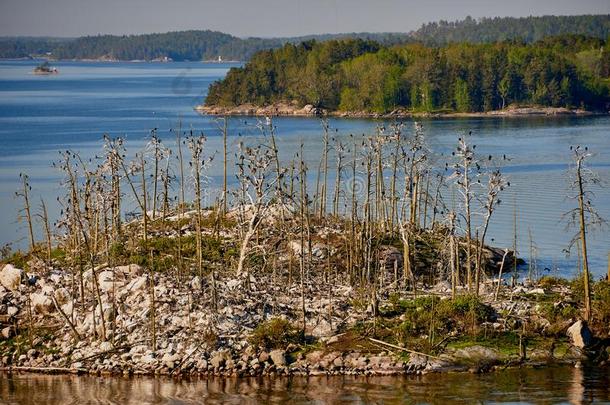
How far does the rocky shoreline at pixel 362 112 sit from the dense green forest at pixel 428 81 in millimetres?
1534

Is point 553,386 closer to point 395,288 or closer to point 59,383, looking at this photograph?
point 395,288

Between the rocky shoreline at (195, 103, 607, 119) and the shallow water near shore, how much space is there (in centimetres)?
8857

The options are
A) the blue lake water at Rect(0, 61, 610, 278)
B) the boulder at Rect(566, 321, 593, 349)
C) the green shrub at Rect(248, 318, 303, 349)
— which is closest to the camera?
the green shrub at Rect(248, 318, 303, 349)

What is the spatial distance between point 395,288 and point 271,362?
537 centimetres

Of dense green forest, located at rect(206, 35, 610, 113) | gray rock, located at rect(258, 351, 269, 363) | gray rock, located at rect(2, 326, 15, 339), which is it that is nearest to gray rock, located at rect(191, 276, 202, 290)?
gray rock, located at rect(258, 351, 269, 363)

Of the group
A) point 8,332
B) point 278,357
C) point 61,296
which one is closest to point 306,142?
point 61,296

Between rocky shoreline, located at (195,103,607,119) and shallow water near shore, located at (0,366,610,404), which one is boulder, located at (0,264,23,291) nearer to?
shallow water near shore, located at (0,366,610,404)

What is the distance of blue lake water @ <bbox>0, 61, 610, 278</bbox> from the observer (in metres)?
42.1

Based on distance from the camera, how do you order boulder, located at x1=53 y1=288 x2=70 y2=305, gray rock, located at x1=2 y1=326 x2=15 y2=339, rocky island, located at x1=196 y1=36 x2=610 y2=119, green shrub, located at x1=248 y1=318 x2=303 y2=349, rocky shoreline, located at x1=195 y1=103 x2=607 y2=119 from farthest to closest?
rocky island, located at x1=196 y1=36 x2=610 y2=119
rocky shoreline, located at x1=195 y1=103 x2=607 y2=119
boulder, located at x1=53 y1=288 x2=70 y2=305
gray rock, located at x1=2 y1=326 x2=15 y2=339
green shrub, located at x1=248 y1=318 x2=303 y2=349

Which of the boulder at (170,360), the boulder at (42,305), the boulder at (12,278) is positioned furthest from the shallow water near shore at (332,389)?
the boulder at (12,278)

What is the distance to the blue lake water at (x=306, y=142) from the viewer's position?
42.1m

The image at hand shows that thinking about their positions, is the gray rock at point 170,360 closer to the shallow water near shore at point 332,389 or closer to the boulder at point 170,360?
the boulder at point 170,360

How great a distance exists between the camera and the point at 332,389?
22.9m

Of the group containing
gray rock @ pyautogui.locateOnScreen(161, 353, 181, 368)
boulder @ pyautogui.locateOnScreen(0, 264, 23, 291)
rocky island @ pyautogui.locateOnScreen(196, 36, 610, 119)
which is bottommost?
gray rock @ pyautogui.locateOnScreen(161, 353, 181, 368)
